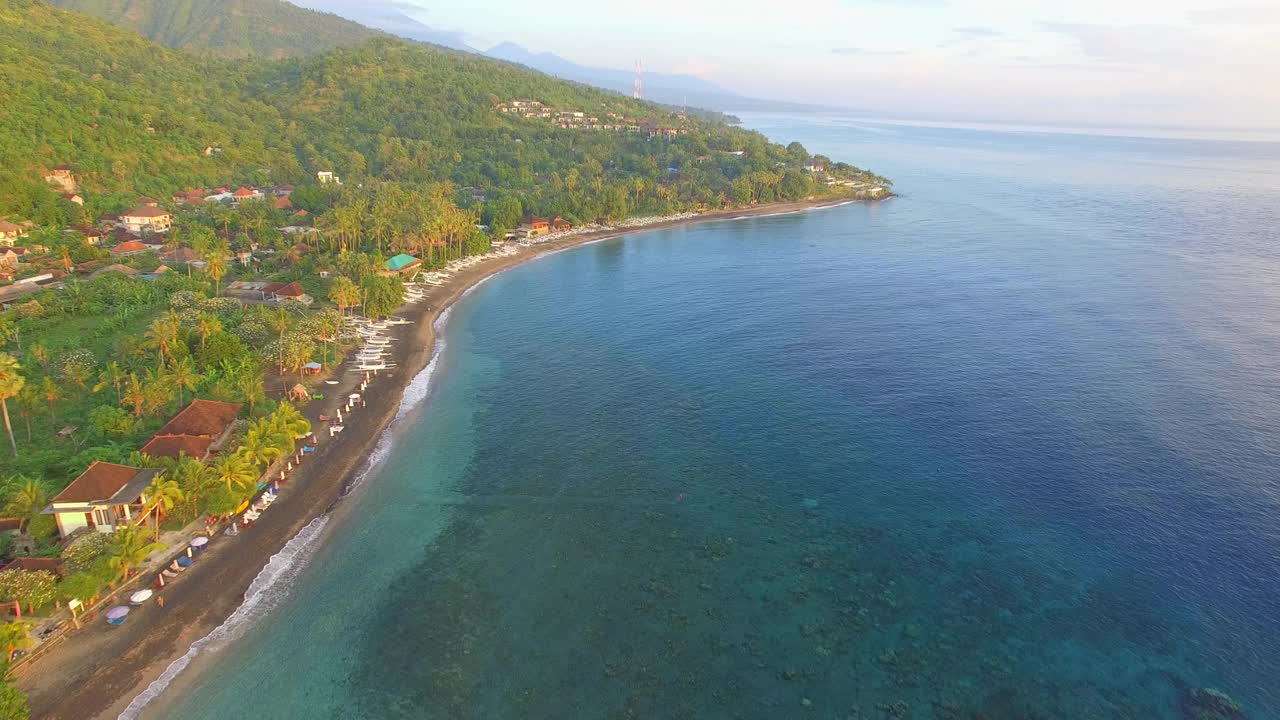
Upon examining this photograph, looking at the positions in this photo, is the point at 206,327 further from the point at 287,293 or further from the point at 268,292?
the point at 268,292

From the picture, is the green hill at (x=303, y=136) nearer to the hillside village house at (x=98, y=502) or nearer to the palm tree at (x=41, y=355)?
the palm tree at (x=41, y=355)

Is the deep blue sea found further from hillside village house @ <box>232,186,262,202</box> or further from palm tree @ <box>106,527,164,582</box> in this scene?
hillside village house @ <box>232,186,262,202</box>

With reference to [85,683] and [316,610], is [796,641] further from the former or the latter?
[85,683]

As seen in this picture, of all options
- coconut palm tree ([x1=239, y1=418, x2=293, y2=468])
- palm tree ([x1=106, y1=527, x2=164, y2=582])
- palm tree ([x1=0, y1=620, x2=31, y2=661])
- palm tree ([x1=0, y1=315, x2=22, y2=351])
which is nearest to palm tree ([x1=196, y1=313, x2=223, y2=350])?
coconut palm tree ([x1=239, y1=418, x2=293, y2=468])

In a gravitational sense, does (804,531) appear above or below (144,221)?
below

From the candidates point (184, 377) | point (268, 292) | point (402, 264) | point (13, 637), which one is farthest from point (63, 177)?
point (13, 637)

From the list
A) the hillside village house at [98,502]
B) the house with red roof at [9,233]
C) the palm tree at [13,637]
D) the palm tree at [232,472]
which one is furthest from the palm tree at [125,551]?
the house with red roof at [9,233]

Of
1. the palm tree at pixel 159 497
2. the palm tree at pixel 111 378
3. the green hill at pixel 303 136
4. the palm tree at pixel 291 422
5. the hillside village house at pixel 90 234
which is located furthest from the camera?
the green hill at pixel 303 136
